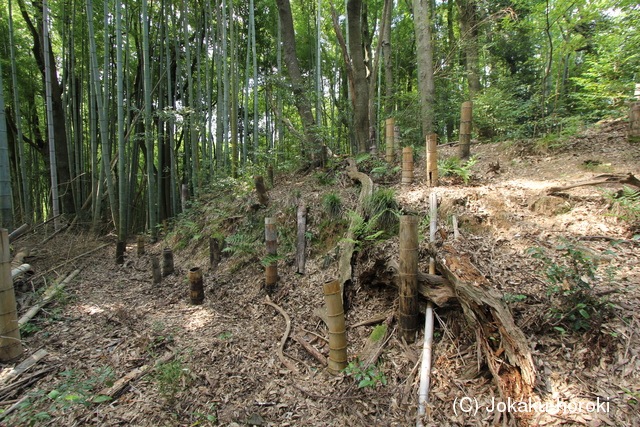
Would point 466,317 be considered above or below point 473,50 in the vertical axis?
below

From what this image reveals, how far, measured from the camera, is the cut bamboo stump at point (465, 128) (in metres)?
4.30

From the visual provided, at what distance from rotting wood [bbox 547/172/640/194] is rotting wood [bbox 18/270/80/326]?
5.64 metres

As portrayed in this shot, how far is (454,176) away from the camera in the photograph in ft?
13.6

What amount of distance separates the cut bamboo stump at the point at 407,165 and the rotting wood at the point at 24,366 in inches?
167

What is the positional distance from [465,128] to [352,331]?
3427 millimetres

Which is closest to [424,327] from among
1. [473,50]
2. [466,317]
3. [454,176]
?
[466,317]

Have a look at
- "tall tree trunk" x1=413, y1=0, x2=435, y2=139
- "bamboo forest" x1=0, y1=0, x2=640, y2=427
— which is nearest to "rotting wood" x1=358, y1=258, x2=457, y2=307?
"bamboo forest" x1=0, y1=0, x2=640, y2=427

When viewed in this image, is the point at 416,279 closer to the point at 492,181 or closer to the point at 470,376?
the point at 470,376

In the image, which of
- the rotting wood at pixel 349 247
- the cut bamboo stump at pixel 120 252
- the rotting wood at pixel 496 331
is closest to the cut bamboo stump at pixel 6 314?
the rotting wood at pixel 349 247

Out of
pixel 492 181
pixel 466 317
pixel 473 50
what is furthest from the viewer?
pixel 473 50

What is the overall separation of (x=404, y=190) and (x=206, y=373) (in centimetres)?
305

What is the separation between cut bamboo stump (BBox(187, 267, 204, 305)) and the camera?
3.66 m

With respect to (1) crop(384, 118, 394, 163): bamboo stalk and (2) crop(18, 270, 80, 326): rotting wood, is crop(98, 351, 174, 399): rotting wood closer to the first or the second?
→ (2) crop(18, 270, 80, 326): rotting wood

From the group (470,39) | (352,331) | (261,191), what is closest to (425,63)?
(470,39)
